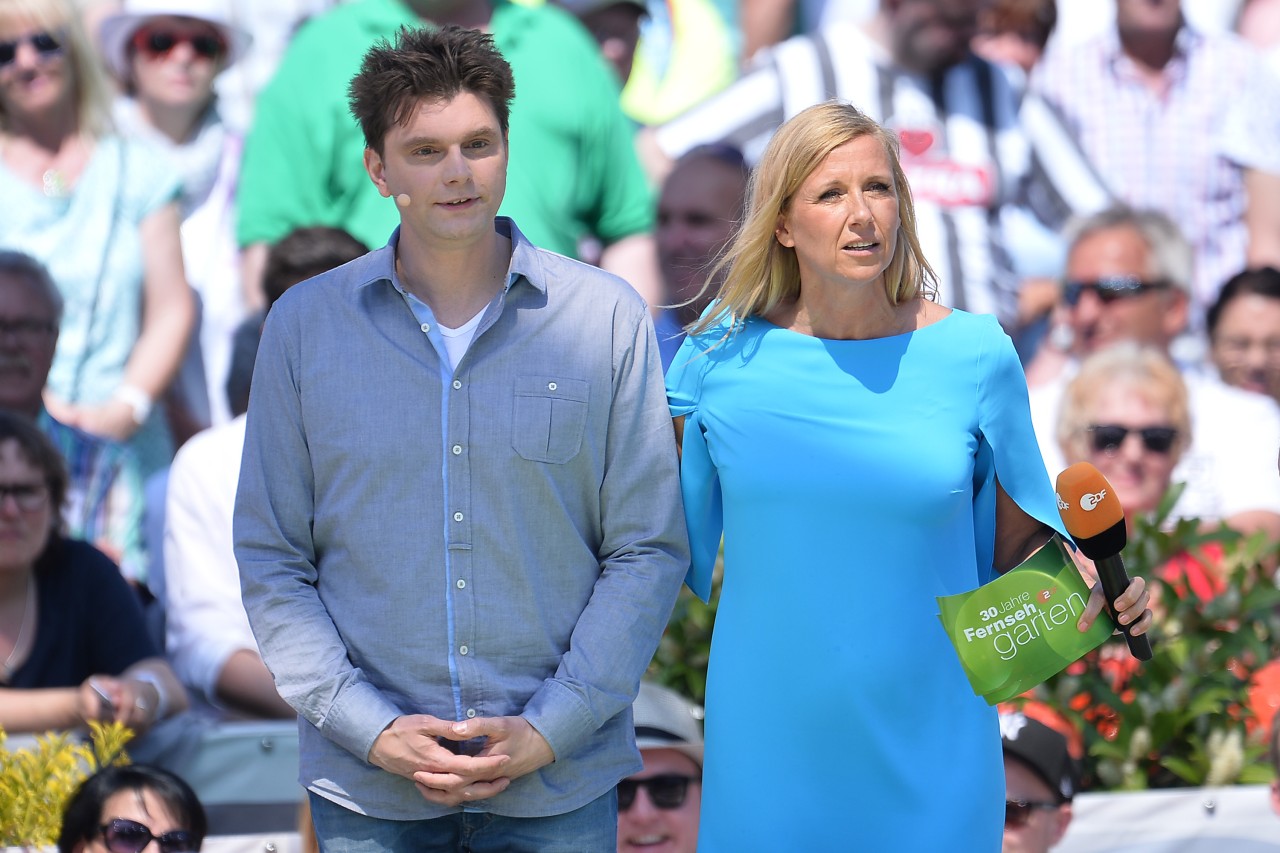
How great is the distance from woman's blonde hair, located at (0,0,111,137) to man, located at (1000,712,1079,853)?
10.4ft

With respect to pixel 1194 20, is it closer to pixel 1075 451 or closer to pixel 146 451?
pixel 1075 451

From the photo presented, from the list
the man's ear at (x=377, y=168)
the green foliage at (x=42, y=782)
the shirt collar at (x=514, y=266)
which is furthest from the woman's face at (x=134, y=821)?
the man's ear at (x=377, y=168)

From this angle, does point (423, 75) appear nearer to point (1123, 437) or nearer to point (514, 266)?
point (514, 266)

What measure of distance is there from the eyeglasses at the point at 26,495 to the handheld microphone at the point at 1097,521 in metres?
3.01

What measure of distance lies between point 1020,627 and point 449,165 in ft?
3.29

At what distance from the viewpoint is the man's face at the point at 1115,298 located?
18.3ft

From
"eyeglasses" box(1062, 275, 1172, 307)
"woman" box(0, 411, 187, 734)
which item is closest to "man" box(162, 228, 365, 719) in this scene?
"woman" box(0, 411, 187, 734)

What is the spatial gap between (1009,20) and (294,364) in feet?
12.8

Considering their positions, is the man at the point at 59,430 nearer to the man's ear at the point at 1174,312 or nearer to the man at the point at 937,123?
the man at the point at 937,123

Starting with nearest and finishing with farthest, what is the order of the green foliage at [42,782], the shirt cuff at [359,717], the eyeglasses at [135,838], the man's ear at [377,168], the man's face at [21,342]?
the shirt cuff at [359,717], the man's ear at [377,168], the eyeglasses at [135,838], the green foliage at [42,782], the man's face at [21,342]

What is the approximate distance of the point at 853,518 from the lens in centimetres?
241

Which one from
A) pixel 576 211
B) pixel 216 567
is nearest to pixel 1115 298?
pixel 576 211

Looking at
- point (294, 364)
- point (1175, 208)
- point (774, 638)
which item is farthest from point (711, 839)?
point (1175, 208)

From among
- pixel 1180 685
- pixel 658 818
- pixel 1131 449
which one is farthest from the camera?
pixel 1131 449
